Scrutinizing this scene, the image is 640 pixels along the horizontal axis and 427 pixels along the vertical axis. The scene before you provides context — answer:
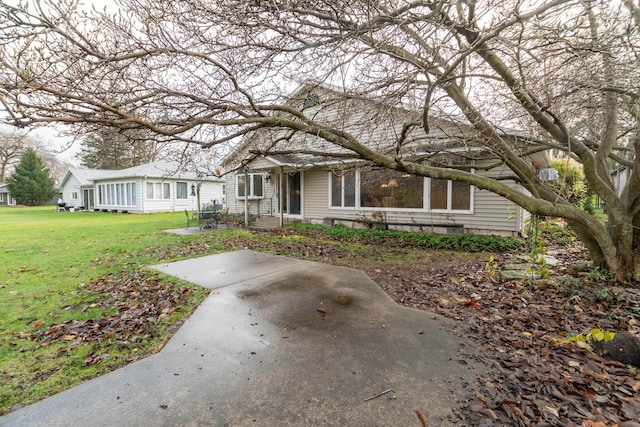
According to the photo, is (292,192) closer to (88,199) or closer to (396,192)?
(396,192)

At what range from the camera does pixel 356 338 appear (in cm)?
334

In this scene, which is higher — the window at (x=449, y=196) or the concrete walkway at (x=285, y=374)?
the window at (x=449, y=196)

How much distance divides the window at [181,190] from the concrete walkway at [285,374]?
22663mm

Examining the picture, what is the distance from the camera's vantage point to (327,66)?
529cm

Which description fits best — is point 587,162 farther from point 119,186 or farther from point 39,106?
point 119,186

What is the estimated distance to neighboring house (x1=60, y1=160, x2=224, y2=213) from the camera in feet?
72.4

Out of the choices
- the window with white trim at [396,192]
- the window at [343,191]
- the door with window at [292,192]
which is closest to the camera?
the window with white trim at [396,192]

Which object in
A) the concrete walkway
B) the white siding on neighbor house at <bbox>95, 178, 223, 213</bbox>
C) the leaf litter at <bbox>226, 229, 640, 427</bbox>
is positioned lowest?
the concrete walkway

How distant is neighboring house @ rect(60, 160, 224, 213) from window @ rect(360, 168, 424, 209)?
12493mm

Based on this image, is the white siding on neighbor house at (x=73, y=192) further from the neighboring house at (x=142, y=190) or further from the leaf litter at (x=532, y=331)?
the leaf litter at (x=532, y=331)

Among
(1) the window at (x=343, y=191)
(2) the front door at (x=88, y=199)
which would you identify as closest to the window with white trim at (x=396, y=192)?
(1) the window at (x=343, y=191)

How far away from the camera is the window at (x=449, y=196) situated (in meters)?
9.46

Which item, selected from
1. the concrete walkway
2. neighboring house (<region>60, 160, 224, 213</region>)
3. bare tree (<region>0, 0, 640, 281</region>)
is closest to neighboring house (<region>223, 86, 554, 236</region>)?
bare tree (<region>0, 0, 640, 281</region>)

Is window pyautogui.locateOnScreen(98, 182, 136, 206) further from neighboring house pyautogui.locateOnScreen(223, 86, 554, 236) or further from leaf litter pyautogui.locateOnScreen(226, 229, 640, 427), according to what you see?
leaf litter pyautogui.locateOnScreen(226, 229, 640, 427)
